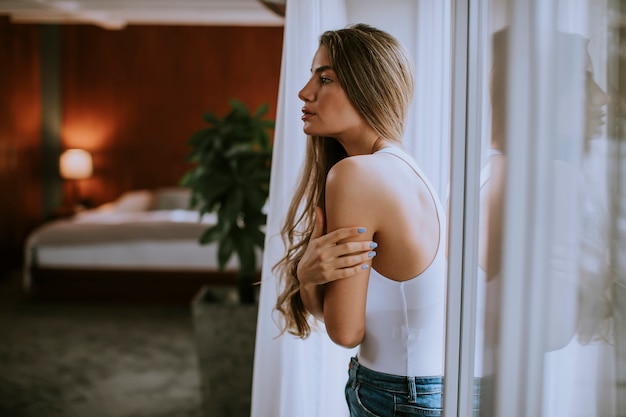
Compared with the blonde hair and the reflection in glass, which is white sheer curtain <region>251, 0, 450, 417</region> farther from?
the reflection in glass

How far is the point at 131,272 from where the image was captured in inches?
203

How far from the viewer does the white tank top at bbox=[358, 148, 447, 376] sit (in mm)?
1193

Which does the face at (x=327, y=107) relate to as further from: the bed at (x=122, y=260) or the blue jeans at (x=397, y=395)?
the bed at (x=122, y=260)

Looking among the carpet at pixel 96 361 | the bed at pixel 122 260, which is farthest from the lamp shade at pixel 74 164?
the carpet at pixel 96 361

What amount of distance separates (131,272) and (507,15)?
454cm

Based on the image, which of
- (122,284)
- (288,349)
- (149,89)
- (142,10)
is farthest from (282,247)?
(149,89)

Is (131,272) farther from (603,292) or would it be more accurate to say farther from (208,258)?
(603,292)

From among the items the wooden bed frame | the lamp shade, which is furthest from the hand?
the lamp shade

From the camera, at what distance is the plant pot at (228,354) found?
9.09ft

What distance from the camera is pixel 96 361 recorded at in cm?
389

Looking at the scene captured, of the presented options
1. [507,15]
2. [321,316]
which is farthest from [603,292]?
[321,316]

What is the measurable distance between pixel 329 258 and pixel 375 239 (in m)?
0.09

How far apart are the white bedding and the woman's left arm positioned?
155 inches

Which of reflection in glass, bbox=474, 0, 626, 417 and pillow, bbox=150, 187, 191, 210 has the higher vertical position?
pillow, bbox=150, 187, 191, 210
